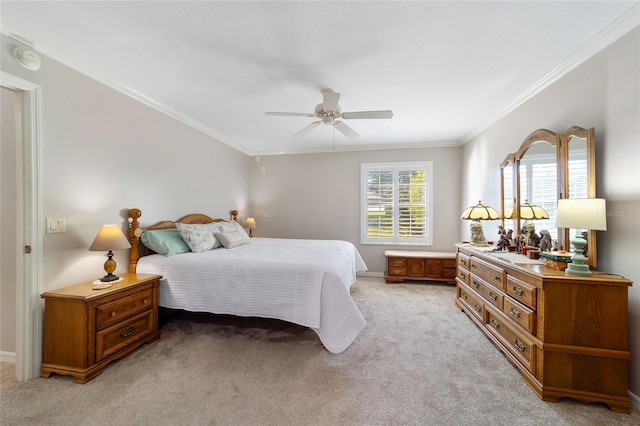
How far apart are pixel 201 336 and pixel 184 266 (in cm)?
73

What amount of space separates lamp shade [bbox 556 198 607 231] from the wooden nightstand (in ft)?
11.3

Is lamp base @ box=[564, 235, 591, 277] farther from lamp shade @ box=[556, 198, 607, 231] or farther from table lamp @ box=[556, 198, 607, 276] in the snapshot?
lamp shade @ box=[556, 198, 607, 231]

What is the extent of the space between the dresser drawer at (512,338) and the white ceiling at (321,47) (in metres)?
2.22

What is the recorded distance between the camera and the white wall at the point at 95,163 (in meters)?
2.01

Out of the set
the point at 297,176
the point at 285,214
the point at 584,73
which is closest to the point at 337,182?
the point at 297,176

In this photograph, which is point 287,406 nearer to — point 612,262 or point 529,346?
point 529,346

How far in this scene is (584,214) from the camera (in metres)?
1.67

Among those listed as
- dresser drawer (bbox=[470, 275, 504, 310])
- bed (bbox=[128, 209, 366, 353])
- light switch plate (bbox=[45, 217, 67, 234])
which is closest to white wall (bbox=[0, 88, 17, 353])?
light switch plate (bbox=[45, 217, 67, 234])

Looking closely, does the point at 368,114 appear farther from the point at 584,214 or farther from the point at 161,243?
the point at 161,243

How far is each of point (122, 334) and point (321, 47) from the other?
2870 mm

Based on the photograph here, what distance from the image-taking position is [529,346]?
1.82 meters

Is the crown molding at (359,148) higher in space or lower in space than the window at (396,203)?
higher

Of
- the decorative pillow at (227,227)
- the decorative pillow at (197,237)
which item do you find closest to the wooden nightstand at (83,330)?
the decorative pillow at (197,237)

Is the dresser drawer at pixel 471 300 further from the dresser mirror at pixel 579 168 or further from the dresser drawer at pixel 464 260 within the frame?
the dresser mirror at pixel 579 168
